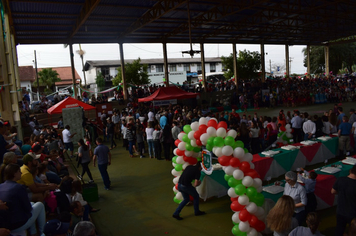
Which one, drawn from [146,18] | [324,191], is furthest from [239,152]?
[146,18]

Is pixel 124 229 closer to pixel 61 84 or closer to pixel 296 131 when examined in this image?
pixel 296 131

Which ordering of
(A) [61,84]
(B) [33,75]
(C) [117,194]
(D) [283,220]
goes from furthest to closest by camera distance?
(A) [61,84] < (B) [33,75] < (C) [117,194] < (D) [283,220]

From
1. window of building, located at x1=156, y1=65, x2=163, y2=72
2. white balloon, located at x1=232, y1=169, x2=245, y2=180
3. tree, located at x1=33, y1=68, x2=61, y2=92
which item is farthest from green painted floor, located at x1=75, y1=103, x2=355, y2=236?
window of building, located at x1=156, y1=65, x2=163, y2=72

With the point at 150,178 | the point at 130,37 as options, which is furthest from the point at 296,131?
the point at 130,37

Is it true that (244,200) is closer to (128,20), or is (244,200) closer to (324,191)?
(324,191)

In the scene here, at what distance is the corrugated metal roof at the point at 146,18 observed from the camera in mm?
13523

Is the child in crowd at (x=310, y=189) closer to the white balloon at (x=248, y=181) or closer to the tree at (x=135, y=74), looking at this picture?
the white balloon at (x=248, y=181)

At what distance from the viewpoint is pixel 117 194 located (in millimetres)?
7180

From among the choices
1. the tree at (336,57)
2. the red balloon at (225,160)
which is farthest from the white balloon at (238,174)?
the tree at (336,57)

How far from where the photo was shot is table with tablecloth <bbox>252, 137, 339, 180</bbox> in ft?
22.8

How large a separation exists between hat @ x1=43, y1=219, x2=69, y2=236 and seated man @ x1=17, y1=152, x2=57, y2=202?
1130mm

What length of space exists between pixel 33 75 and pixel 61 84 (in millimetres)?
4834

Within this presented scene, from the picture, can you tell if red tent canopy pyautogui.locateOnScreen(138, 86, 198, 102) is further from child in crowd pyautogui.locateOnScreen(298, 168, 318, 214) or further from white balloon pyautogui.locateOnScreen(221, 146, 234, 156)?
child in crowd pyautogui.locateOnScreen(298, 168, 318, 214)

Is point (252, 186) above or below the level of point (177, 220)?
above
